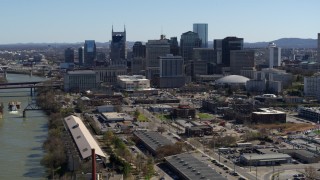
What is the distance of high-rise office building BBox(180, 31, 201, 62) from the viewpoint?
31375 mm

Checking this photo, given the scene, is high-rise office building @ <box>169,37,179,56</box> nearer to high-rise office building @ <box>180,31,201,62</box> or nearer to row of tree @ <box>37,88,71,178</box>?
high-rise office building @ <box>180,31,201,62</box>

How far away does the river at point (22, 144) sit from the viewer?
9.39 metres

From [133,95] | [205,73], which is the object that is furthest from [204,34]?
[133,95]

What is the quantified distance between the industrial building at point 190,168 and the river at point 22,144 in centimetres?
213

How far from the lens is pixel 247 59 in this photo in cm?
2747

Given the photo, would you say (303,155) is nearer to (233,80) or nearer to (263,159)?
(263,159)

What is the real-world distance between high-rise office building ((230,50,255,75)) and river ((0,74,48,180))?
41.2ft

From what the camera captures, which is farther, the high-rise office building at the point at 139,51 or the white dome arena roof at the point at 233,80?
the high-rise office building at the point at 139,51

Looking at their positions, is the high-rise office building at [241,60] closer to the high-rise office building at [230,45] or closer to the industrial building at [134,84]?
the high-rise office building at [230,45]

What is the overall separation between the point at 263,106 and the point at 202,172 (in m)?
8.95

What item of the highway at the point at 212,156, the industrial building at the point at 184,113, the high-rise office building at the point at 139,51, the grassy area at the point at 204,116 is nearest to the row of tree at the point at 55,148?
the highway at the point at 212,156

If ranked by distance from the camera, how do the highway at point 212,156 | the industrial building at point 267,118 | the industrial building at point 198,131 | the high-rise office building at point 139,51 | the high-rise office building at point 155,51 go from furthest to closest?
the high-rise office building at point 139,51 → the high-rise office building at point 155,51 → the industrial building at point 267,118 → the industrial building at point 198,131 → the highway at point 212,156

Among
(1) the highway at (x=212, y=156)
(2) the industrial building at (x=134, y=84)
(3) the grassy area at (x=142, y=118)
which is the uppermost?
(2) the industrial building at (x=134, y=84)

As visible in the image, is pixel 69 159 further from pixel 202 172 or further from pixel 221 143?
pixel 221 143
